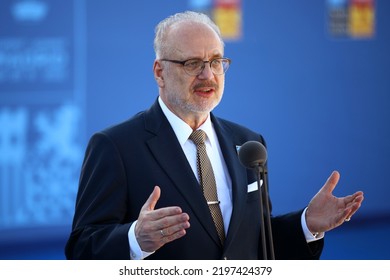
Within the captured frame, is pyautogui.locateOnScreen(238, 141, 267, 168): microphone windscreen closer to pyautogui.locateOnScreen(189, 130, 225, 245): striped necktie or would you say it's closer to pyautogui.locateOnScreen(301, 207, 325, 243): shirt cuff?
pyautogui.locateOnScreen(189, 130, 225, 245): striped necktie

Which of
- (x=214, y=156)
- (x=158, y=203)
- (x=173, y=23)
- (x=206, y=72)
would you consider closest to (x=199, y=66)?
(x=206, y=72)

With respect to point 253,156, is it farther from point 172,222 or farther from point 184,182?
point 184,182

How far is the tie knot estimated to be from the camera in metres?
2.55

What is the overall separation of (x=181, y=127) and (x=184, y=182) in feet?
0.76

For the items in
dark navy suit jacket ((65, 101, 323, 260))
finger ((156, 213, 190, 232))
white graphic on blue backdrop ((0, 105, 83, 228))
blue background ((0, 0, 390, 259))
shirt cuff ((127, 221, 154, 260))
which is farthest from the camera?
blue background ((0, 0, 390, 259))

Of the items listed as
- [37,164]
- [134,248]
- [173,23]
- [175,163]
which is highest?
[173,23]

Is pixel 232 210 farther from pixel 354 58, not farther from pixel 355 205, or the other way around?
pixel 354 58

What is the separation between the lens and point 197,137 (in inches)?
101

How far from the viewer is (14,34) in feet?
15.1

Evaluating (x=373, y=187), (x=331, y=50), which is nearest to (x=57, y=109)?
(x=331, y=50)

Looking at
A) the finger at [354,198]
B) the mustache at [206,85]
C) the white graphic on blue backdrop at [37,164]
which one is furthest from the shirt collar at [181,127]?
the white graphic on blue backdrop at [37,164]

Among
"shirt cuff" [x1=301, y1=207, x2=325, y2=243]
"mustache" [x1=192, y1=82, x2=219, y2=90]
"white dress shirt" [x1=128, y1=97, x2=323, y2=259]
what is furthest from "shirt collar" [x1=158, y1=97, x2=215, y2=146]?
"shirt cuff" [x1=301, y1=207, x2=325, y2=243]

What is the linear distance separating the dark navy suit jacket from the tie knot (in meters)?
0.07

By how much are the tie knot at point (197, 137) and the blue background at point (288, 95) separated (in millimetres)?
2226
